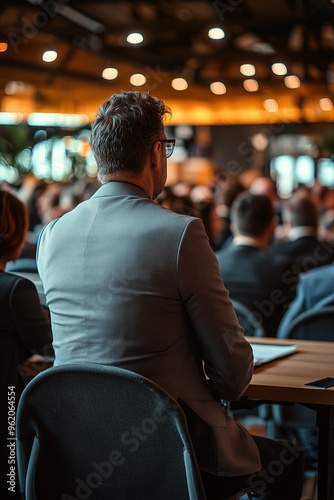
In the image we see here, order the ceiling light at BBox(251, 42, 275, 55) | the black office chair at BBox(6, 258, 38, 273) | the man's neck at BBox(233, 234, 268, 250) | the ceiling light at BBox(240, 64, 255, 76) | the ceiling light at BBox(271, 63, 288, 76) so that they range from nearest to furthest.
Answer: the black office chair at BBox(6, 258, 38, 273) < the man's neck at BBox(233, 234, 268, 250) < the ceiling light at BBox(271, 63, 288, 76) < the ceiling light at BBox(251, 42, 275, 55) < the ceiling light at BBox(240, 64, 255, 76)

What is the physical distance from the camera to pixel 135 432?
1560mm

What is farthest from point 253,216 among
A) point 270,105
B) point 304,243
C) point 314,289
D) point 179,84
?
point 270,105

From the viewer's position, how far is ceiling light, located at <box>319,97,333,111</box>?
16.3 meters

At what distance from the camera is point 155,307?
165cm

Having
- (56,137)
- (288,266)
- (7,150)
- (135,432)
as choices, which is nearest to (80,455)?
(135,432)

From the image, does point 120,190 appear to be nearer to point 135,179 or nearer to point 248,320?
point 135,179

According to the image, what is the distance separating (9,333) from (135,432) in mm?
863

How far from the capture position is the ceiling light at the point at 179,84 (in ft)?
53.3

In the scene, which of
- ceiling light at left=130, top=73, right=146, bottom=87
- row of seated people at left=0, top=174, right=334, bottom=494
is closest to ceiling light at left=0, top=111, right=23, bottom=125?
ceiling light at left=130, top=73, right=146, bottom=87

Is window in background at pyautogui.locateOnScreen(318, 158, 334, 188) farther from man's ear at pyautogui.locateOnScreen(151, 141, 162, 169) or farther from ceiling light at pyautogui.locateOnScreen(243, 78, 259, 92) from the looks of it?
man's ear at pyautogui.locateOnScreen(151, 141, 162, 169)

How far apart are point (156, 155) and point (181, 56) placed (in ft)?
39.3

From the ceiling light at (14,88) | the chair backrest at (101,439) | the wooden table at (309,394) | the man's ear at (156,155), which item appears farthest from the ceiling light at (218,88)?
the chair backrest at (101,439)

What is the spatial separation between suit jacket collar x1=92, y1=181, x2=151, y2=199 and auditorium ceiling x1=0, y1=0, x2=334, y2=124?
779 centimetres

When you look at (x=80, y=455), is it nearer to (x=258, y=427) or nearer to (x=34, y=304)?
(x=34, y=304)
